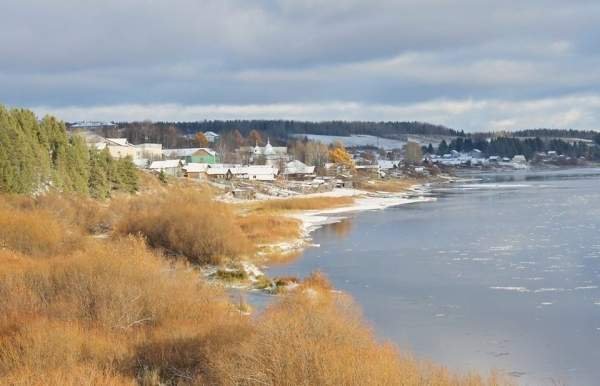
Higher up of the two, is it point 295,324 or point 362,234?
point 295,324

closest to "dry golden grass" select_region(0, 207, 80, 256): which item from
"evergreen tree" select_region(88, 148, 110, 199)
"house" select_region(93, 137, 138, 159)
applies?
"evergreen tree" select_region(88, 148, 110, 199)

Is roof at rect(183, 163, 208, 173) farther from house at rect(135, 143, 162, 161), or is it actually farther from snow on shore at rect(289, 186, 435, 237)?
snow on shore at rect(289, 186, 435, 237)

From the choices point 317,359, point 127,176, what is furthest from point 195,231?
point 127,176

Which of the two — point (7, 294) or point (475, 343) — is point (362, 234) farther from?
point (7, 294)

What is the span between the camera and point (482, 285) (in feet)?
78.1

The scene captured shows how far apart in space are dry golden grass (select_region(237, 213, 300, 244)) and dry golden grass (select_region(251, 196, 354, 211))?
13321 mm

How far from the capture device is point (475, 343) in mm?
16750

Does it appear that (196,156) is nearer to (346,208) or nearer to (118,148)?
(118,148)

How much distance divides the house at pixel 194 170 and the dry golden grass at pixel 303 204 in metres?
19.4

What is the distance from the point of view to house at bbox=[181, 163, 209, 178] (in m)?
81.2

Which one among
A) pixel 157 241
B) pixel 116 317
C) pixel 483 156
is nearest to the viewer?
pixel 116 317

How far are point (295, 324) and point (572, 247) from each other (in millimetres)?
23901

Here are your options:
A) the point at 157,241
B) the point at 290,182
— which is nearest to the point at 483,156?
the point at 290,182

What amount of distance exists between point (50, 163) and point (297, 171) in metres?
54.4
